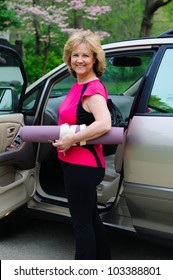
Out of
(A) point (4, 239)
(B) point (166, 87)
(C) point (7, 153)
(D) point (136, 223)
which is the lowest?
(A) point (4, 239)

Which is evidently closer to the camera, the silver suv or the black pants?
the black pants

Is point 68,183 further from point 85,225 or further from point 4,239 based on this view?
point 4,239

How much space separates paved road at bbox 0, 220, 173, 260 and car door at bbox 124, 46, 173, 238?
0.44m

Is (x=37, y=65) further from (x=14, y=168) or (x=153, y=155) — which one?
(x=153, y=155)

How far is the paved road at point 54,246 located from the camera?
3529 millimetres

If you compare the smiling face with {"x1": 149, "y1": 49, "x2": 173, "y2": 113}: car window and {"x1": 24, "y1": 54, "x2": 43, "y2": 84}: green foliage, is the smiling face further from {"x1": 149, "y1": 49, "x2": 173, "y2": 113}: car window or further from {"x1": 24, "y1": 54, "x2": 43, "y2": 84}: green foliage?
{"x1": 24, "y1": 54, "x2": 43, "y2": 84}: green foliage

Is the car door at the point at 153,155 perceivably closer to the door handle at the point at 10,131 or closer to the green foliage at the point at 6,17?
the door handle at the point at 10,131

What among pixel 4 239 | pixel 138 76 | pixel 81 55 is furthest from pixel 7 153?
pixel 138 76

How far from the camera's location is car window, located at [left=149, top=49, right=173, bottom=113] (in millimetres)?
2965

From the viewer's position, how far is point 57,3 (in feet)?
43.7

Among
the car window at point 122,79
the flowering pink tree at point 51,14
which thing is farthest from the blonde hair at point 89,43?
the flowering pink tree at point 51,14

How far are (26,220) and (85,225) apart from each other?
155 cm

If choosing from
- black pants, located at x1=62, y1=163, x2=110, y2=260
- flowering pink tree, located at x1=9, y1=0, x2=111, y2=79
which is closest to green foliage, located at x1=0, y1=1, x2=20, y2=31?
flowering pink tree, located at x1=9, y1=0, x2=111, y2=79

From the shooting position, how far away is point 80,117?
8.16 ft
